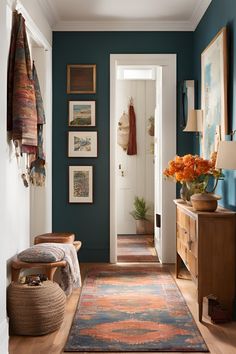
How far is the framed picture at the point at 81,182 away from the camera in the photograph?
21.4ft

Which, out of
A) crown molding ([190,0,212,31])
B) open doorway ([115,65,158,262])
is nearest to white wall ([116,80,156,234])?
open doorway ([115,65,158,262])

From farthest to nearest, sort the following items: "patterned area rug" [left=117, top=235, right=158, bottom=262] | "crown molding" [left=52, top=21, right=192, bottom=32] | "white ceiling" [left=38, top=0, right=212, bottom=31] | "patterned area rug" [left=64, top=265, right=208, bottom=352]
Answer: "patterned area rug" [left=117, top=235, right=158, bottom=262], "crown molding" [left=52, top=21, right=192, bottom=32], "white ceiling" [left=38, top=0, right=212, bottom=31], "patterned area rug" [left=64, top=265, right=208, bottom=352]

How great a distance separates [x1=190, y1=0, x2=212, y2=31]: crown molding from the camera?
5499mm

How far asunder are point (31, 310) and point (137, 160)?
18.0 feet

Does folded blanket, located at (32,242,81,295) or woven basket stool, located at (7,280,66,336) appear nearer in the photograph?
woven basket stool, located at (7,280,66,336)

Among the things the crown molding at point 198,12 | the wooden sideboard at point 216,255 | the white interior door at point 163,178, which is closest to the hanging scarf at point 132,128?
the white interior door at point 163,178

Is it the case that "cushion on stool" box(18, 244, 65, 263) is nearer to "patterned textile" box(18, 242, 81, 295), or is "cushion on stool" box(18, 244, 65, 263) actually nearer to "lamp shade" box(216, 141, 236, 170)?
"patterned textile" box(18, 242, 81, 295)

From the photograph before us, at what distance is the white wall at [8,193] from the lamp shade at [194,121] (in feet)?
5.29

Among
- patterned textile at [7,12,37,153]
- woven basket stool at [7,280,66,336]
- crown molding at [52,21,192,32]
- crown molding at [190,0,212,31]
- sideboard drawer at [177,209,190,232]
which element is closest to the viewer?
woven basket stool at [7,280,66,336]

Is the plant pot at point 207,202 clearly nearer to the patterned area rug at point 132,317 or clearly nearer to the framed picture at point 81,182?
the patterned area rug at point 132,317

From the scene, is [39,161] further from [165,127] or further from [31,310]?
[165,127]

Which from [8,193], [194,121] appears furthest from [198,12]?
[8,193]

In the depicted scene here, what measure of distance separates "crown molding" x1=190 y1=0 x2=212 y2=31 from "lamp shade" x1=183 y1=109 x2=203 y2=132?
1050 millimetres

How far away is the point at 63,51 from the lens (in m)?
6.47
